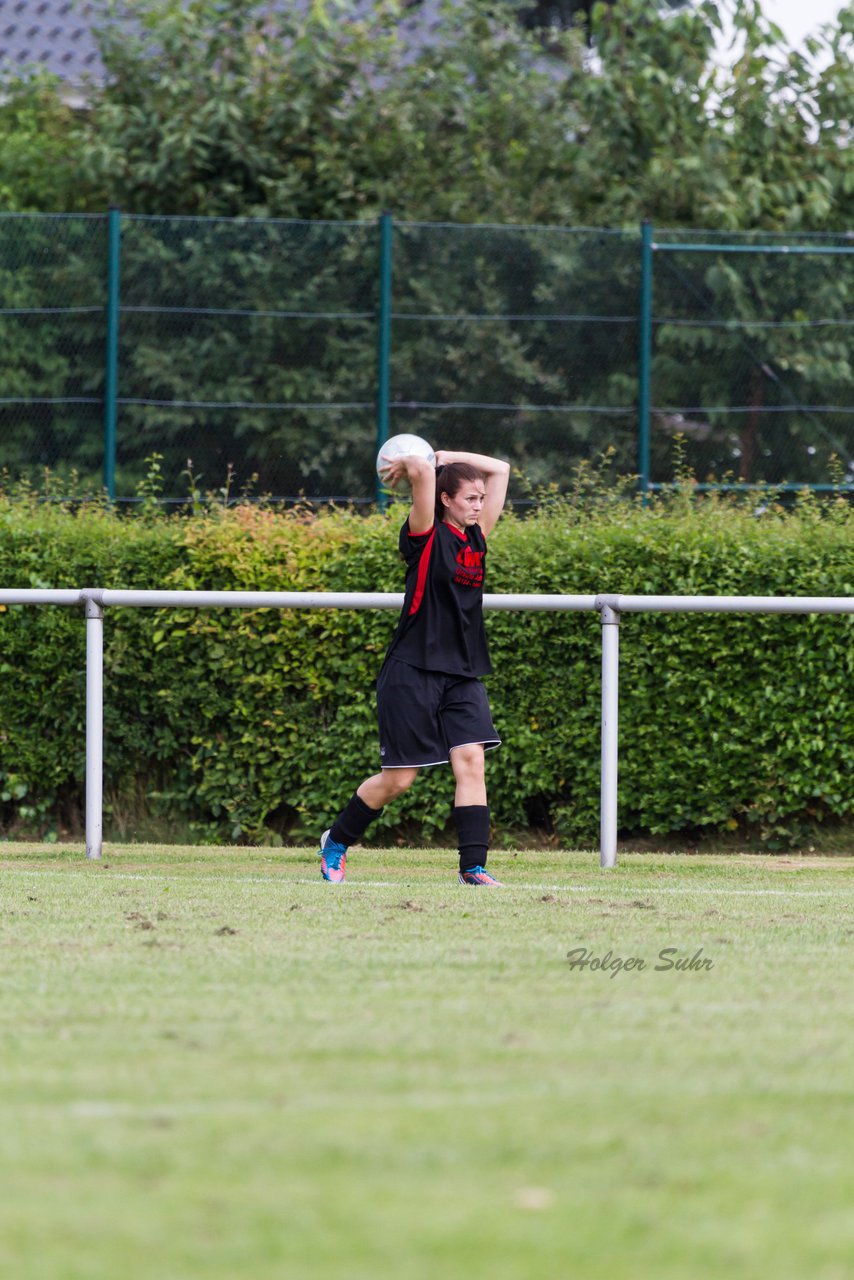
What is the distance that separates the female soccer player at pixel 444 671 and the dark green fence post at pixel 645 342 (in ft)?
20.6

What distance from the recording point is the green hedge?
8.29 m

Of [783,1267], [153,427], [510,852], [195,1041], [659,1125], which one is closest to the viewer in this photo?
[783,1267]

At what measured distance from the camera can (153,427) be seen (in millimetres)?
12758

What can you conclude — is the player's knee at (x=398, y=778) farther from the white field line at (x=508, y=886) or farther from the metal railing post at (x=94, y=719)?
the metal railing post at (x=94, y=719)

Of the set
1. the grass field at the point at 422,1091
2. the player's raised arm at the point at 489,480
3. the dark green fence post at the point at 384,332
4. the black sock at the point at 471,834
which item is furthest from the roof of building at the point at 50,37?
the grass field at the point at 422,1091

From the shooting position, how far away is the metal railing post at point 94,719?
24.4 ft

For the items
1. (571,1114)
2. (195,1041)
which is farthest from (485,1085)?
(195,1041)

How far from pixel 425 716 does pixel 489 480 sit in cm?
105

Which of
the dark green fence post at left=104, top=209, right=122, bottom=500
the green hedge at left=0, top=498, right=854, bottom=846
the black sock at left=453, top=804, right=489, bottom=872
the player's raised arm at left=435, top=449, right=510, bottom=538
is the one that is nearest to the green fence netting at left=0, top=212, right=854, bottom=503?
the dark green fence post at left=104, top=209, right=122, bottom=500

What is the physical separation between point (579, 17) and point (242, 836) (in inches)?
459

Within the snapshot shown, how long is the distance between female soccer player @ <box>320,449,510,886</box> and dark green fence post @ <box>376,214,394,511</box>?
6127 mm

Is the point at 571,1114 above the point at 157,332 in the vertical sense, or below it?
below

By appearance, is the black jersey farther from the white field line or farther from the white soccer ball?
the white field line

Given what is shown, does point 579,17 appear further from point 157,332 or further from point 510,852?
point 510,852
